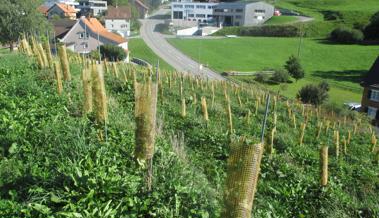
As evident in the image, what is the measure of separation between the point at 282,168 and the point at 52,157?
5410 mm

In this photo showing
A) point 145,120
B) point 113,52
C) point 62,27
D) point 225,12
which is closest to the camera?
point 145,120

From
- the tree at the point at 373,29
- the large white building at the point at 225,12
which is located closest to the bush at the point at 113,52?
the large white building at the point at 225,12

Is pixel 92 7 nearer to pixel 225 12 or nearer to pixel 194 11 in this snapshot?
pixel 194 11

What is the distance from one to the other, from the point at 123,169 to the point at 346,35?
61604mm

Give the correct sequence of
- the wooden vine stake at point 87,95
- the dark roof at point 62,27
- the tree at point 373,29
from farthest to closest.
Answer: the tree at point 373,29 → the dark roof at point 62,27 → the wooden vine stake at point 87,95

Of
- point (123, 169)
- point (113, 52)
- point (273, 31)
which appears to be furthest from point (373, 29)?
point (123, 169)

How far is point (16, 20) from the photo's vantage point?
25.0 m

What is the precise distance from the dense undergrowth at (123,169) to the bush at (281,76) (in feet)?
86.5

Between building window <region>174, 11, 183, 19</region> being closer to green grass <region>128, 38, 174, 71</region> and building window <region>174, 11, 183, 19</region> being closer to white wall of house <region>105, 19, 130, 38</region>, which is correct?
white wall of house <region>105, 19, 130, 38</region>

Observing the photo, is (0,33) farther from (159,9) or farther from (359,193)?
(159,9)

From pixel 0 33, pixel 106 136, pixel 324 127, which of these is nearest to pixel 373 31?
pixel 324 127

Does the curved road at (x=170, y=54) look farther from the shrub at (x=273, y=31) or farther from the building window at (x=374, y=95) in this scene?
the shrub at (x=273, y=31)

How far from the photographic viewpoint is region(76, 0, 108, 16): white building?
7675cm

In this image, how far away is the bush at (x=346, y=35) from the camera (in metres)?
56.6
